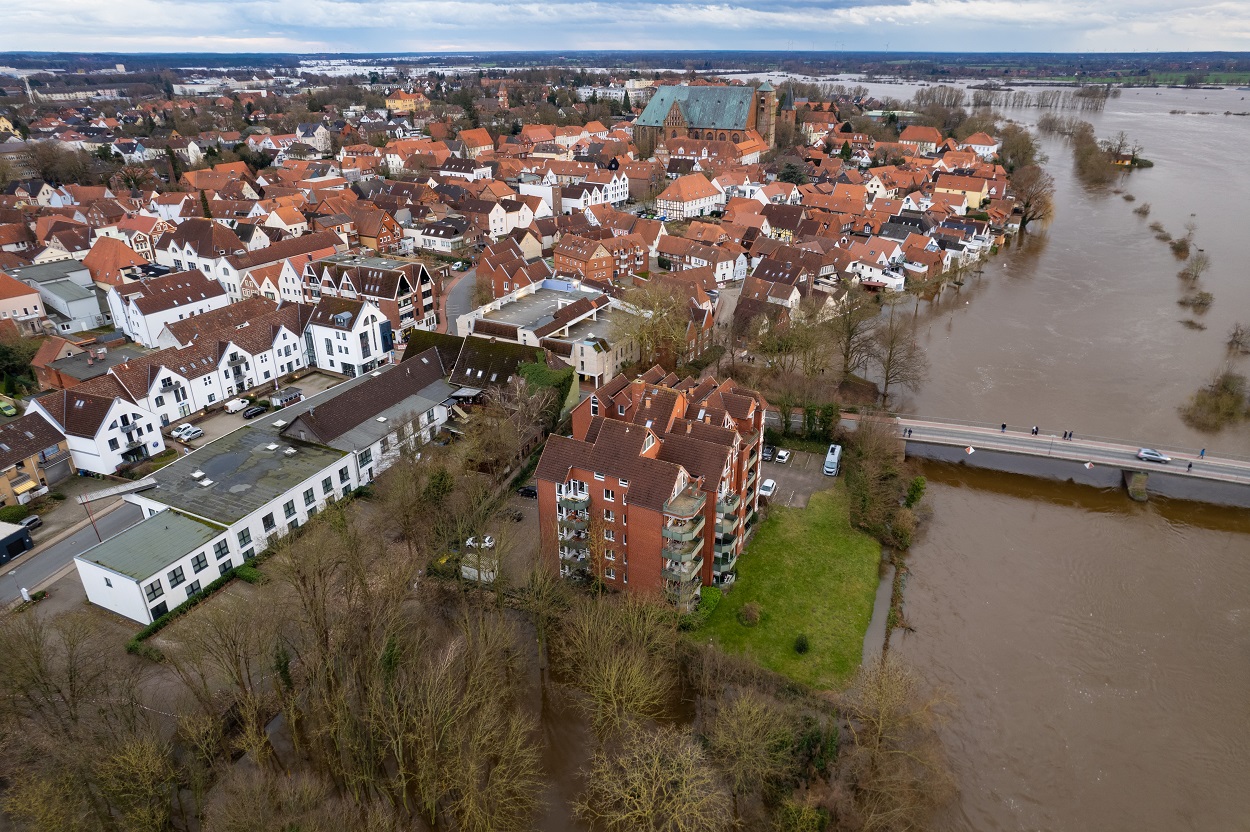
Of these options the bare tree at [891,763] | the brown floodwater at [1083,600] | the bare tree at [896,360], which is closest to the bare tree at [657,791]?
the bare tree at [891,763]

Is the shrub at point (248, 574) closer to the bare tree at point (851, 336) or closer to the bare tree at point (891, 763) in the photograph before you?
the bare tree at point (891, 763)

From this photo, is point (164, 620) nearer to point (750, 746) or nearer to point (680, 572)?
point (680, 572)

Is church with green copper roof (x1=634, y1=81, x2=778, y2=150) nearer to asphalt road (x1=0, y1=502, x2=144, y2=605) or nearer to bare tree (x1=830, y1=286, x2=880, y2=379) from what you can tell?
bare tree (x1=830, y1=286, x2=880, y2=379)

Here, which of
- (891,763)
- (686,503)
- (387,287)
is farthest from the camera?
(387,287)

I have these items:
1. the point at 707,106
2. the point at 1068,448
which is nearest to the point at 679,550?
the point at 1068,448

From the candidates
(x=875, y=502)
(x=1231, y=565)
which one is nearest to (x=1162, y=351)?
(x=1231, y=565)

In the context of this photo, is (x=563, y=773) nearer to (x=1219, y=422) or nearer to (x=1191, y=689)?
(x=1191, y=689)

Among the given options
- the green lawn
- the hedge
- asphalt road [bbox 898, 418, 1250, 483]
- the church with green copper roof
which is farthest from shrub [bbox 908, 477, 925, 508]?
the church with green copper roof
